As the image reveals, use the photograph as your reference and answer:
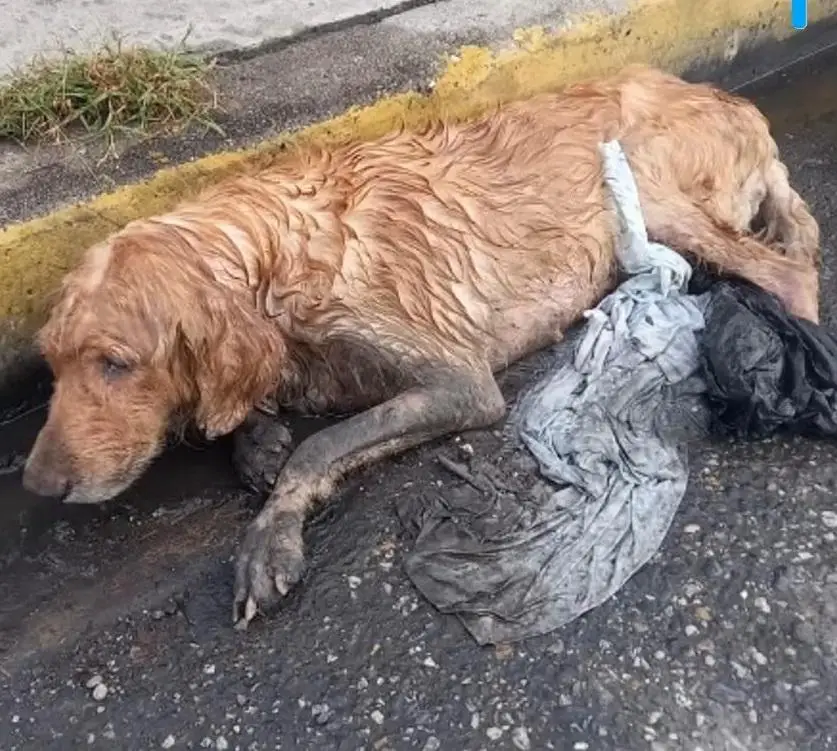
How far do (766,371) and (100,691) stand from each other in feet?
8.69

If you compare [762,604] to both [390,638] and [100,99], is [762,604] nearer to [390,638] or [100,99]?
[390,638]

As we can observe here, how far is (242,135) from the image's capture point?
17.9 feet

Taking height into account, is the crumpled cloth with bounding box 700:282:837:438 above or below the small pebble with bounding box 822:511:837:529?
above

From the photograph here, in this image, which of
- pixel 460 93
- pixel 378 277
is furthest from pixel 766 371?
pixel 460 93

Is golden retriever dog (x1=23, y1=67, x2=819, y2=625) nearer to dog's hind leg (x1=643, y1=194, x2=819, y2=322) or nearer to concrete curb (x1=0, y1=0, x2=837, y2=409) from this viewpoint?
dog's hind leg (x1=643, y1=194, x2=819, y2=322)

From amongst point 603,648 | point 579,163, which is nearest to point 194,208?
point 579,163

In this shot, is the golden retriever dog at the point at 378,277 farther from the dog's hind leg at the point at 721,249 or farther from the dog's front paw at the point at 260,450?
the dog's front paw at the point at 260,450

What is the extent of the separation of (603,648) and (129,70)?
3163 millimetres

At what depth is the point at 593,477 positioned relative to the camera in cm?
471

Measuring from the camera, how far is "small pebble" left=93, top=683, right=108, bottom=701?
13.3 feet

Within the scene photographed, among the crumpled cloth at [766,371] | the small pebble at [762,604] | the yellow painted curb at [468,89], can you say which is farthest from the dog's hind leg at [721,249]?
the small pebble at [762,604]

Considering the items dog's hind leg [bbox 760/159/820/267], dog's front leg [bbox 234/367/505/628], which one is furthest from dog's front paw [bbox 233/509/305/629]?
dog's hind leg [bbox 760/159/820/267]

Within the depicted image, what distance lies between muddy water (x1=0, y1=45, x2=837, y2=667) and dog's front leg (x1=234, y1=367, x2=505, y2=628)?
165 millimetres

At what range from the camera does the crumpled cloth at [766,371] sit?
15.8 ft
